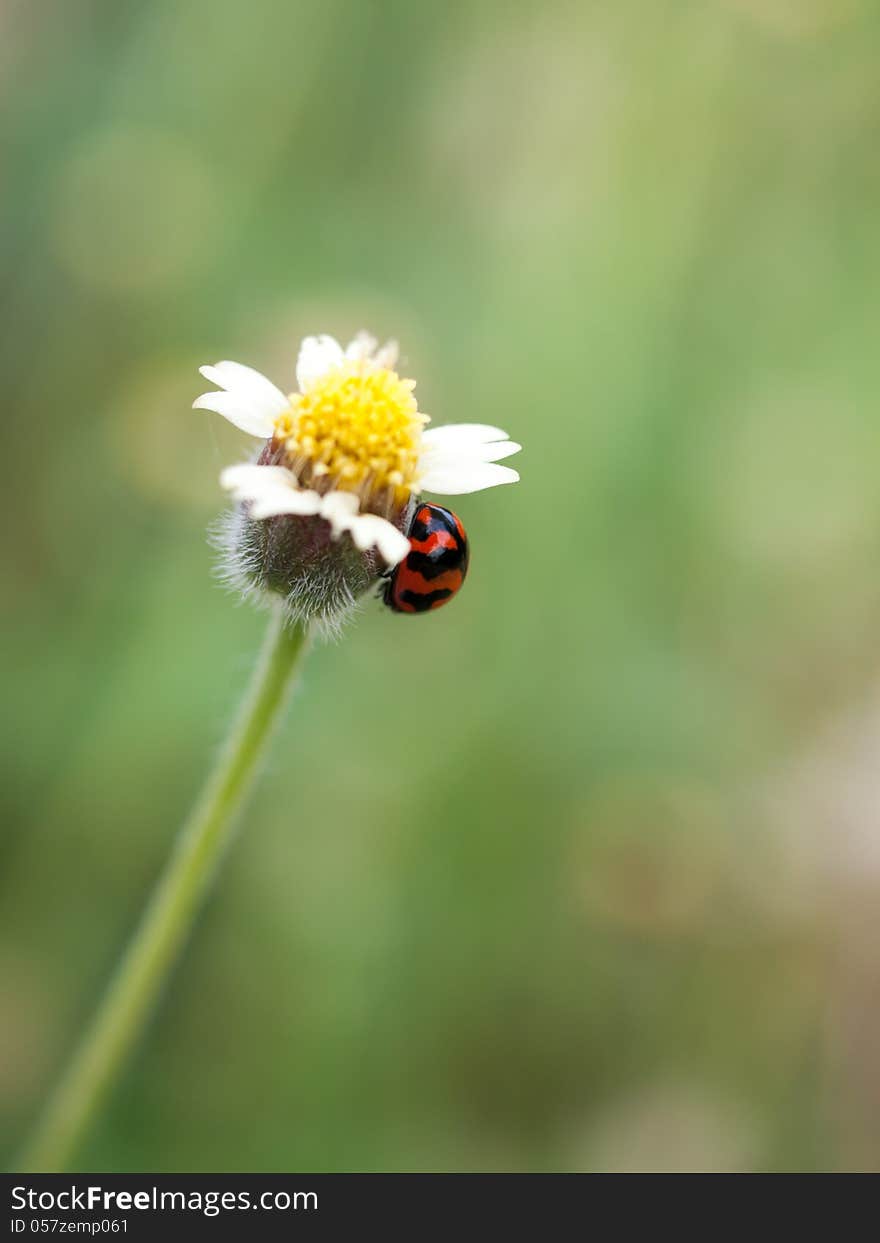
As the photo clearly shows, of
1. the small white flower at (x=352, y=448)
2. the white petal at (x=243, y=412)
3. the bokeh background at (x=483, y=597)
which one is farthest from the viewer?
the bokeh background at (x=483, y=597)

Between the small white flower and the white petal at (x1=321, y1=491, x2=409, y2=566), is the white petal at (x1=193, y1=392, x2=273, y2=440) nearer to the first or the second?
the small white flower

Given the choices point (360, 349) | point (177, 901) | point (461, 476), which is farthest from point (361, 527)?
point (177, 901)

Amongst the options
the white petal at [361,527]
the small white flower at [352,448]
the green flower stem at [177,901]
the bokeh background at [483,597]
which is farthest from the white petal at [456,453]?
the bokeh background at [483,597]

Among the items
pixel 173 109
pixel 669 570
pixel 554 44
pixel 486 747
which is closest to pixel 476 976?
pixel 486 747

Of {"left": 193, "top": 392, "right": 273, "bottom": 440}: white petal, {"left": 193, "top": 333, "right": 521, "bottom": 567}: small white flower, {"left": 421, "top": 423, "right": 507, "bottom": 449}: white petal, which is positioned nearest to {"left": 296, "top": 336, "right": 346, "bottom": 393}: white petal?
{"left": 193, "top": 333, "right": 521, "bottom": 567}: small white flower

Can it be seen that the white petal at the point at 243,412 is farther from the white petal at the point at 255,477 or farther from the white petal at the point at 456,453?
the white petal at the point at 456,453
